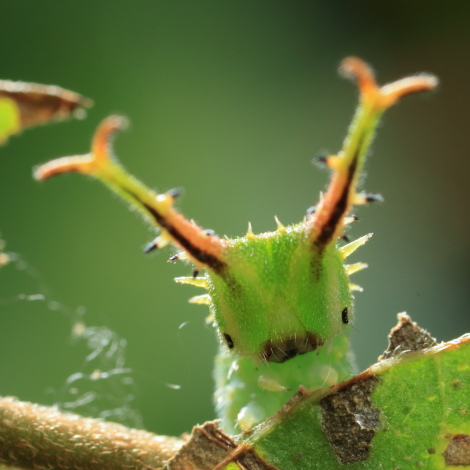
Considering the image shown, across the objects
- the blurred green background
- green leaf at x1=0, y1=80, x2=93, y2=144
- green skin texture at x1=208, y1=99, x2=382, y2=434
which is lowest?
green skin texture at x1=208, y1=99, x2=382, y2=434

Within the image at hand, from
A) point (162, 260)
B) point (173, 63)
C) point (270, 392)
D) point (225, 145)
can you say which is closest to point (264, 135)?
point (225, 145)

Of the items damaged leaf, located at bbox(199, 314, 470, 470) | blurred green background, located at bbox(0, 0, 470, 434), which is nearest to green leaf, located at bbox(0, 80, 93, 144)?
damaged leaf, located at bbox(199, 314, 470, 470)

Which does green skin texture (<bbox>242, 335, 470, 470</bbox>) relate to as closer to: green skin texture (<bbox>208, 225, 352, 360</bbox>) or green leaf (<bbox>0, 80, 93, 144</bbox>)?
green skin texture (<bbox>208, 225, 352, 360</bbox>)

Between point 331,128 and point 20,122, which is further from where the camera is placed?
point 331,128

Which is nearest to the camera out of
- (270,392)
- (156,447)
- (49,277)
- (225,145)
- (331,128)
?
(156,447)

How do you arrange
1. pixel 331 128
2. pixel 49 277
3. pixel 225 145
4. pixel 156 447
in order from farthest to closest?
pixel 331 128
pixel 225 145
pixel 49 277
pixel 156 447

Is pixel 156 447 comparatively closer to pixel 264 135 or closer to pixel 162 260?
pixel 162 260

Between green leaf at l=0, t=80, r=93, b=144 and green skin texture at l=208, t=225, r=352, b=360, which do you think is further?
green skin texture at l=208, t=225, r=352, b=360

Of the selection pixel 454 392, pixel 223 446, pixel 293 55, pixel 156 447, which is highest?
pixel 293 55
